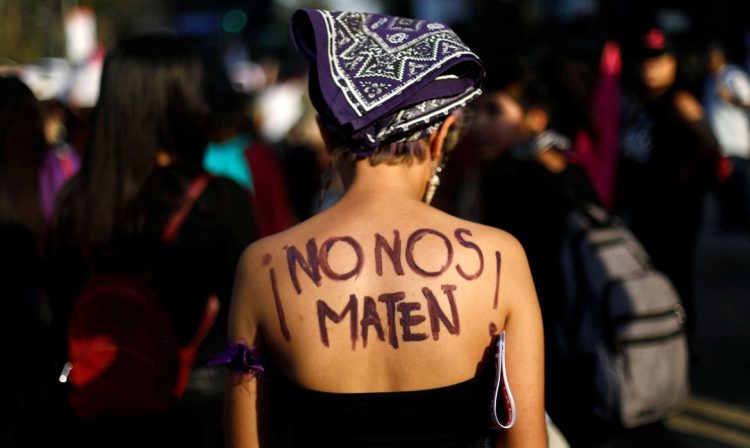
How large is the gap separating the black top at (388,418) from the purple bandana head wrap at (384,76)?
52 cm

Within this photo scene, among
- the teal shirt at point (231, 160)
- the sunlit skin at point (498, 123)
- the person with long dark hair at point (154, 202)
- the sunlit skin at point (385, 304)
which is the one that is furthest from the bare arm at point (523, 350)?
the teal shirt at point (231, 160)

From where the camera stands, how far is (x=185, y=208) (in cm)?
315

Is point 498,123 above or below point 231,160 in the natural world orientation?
above

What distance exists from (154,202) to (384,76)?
1.28 meters

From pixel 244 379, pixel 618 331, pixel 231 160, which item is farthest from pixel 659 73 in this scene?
pixel 244 379

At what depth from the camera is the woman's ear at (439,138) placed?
2.24 m

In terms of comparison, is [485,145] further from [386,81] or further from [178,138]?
[386,81]

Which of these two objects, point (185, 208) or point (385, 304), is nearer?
point (385, 304)

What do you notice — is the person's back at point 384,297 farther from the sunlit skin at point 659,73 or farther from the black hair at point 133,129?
the sunlit skin at point 659,73

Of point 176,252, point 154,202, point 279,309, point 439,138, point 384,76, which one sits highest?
point 384,76

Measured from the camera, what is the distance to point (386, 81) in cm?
210

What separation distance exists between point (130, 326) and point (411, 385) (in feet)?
3.95

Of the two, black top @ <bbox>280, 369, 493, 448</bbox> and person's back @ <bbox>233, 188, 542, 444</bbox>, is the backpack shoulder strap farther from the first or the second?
black top @ <bbox>280, 369, 493, 448</bbox>

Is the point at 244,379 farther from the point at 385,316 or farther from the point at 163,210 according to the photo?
the point at 163,210
